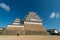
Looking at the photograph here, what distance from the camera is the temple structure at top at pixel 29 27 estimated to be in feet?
150

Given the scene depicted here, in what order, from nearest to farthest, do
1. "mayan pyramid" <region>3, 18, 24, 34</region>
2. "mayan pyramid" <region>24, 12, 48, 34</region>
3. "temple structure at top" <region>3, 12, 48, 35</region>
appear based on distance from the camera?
"mayan pyramid" <region>3, 18, 24, 34</region> < "temple structure at top" <region>3, 12, 48, 35</region> < "mayan pyramid" <region>24, 12, 48, 34</region>

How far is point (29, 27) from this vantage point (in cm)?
4816

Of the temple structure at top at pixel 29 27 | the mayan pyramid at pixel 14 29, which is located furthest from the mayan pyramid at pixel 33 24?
the mayan pyramid at pixel 14 29

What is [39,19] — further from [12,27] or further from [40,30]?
[12,27]

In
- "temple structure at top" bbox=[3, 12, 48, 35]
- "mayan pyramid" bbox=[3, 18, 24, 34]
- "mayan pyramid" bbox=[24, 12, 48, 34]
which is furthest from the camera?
"mayan pyramid" bbox=[24, 12, 48, 34]

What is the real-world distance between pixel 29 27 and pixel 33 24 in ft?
7.30

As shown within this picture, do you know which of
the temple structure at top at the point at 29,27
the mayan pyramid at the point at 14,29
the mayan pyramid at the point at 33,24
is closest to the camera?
the mayan pyramid at the point at 14,29

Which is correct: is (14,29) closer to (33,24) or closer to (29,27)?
(29,27)

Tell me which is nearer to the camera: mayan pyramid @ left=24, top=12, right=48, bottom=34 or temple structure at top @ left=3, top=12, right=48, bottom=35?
temple structure at top @ left=3, top=12, right=48, bottom=35

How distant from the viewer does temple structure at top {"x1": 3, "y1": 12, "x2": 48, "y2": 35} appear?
45594 mm

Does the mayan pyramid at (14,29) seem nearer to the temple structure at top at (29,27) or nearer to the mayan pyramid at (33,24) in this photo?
the temple structure at top at (29,27)

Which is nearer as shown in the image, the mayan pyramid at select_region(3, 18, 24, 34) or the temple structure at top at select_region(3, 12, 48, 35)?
the mayan pyramid at select_region(3, 18, 24, 34)

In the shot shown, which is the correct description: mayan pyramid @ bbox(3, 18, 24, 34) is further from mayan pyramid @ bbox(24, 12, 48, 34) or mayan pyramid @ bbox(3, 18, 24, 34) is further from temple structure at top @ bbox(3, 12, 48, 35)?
mayan pyramid @ bbox(24, 12, 48, 34)

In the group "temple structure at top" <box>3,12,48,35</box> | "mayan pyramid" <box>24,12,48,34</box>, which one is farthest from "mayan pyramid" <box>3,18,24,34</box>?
"mayan pyramid" <box>24,12,48,34</box>
